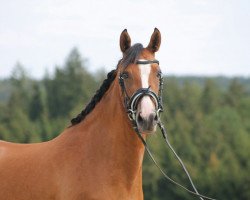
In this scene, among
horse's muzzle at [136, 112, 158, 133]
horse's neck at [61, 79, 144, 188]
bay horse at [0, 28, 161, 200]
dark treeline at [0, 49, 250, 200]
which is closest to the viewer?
horse's muzzle at [136, 112, 158, 133]

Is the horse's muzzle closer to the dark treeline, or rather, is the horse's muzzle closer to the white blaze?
the white blaze

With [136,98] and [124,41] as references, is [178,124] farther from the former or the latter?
[136,98]

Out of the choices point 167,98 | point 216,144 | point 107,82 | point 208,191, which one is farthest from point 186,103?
point 107,82

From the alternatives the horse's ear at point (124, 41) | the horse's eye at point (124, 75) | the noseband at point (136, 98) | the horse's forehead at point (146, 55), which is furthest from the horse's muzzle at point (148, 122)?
the horse's ear at point (124, 41)

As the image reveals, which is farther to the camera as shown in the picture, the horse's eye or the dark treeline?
the dark treeline

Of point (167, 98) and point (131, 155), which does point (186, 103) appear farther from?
point (131, 155)

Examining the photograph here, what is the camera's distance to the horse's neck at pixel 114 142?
645cm

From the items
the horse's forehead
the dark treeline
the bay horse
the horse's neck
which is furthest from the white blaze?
the dark treeline

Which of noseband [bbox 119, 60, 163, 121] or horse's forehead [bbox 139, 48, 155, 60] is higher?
horse's forehead [bbox 139, 48, 155, 60]

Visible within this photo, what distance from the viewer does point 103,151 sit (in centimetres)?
649

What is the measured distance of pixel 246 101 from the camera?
4144 inches

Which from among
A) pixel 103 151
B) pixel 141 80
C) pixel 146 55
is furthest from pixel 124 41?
pixel 103 151

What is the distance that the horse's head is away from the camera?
6094 mm

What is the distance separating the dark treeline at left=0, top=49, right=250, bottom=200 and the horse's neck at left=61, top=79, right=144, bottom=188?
5595cm
